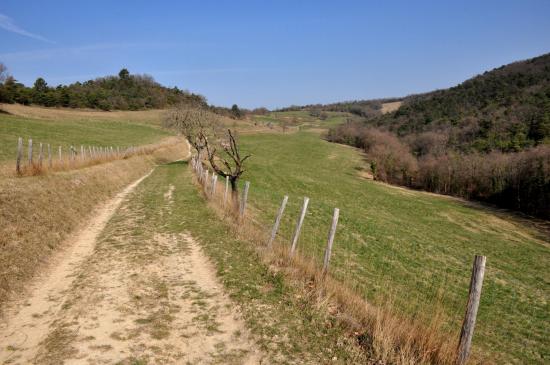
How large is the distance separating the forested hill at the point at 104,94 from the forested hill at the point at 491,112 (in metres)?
65.4

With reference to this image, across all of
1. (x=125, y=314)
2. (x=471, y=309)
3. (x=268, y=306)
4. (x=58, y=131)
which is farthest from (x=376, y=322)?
(x=58, y=131)

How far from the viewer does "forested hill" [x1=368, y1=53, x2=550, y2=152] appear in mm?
75625

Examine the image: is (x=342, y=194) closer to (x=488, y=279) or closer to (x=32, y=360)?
(x=488, y=279)

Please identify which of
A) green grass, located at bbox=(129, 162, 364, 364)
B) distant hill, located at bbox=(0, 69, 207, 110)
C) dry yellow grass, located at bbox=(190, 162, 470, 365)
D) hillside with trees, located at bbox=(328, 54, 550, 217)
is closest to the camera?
dry yellow grass, located at bbox=(190, 162, 470, 365)

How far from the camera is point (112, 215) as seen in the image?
16734 mm

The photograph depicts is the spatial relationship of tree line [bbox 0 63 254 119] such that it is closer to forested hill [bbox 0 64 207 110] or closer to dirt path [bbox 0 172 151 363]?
forested hill [bbox 0 64 207 110]

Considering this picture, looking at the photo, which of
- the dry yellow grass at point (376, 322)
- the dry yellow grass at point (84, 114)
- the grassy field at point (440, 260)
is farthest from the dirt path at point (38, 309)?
the dry yellow grass at point (84, 114)

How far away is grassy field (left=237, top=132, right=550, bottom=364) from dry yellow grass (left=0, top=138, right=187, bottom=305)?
8.49 meters

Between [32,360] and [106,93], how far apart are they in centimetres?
12437

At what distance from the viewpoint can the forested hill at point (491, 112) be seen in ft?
248

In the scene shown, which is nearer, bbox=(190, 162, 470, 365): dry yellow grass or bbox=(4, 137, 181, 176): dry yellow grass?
bbox=(190, 162, 470, 365): dry yellow grass

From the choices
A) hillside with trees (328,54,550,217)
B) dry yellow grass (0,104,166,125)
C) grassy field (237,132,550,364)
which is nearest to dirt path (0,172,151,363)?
grassy field (237,132,550,364)

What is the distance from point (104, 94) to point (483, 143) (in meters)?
109

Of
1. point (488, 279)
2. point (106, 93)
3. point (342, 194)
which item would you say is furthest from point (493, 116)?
point (106, 93)
